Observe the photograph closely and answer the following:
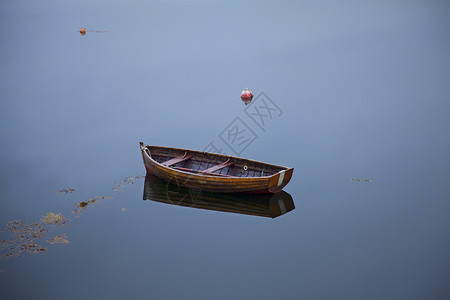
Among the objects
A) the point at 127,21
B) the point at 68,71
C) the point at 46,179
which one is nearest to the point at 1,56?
the point at 68,71

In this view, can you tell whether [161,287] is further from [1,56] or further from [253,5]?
[253,5]

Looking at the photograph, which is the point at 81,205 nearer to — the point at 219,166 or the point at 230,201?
the point at 219,166

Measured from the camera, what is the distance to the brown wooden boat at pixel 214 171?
17.3 m

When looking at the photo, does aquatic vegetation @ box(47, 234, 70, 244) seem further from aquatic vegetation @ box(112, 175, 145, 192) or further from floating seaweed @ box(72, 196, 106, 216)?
aquatic vegetation @ box(112, 175, 145, 192)

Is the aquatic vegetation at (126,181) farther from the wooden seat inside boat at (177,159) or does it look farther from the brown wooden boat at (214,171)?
the wooden seat inside boat at (177,159)

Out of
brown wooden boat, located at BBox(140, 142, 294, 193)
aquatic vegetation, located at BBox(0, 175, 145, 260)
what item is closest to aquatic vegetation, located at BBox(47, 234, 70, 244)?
aquatic vegetation, located at BBox(0, 175, 145, 260)

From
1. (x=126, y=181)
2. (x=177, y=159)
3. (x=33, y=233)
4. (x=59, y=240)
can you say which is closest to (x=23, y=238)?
(x=33, y=233)

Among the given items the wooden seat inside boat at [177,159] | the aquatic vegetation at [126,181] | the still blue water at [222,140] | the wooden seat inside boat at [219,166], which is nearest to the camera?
the still blue water at [222,140]

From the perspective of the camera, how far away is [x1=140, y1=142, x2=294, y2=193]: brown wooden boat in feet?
56.8

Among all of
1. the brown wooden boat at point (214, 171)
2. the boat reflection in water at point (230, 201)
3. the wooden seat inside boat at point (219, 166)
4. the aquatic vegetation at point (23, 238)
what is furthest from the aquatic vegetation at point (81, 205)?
the wooden seat inside boat at point (219, 166)

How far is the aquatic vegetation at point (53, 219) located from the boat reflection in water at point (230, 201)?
3462 mm

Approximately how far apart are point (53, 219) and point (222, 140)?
11994mm

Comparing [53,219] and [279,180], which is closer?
[53,219]

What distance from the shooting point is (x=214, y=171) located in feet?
62.4
